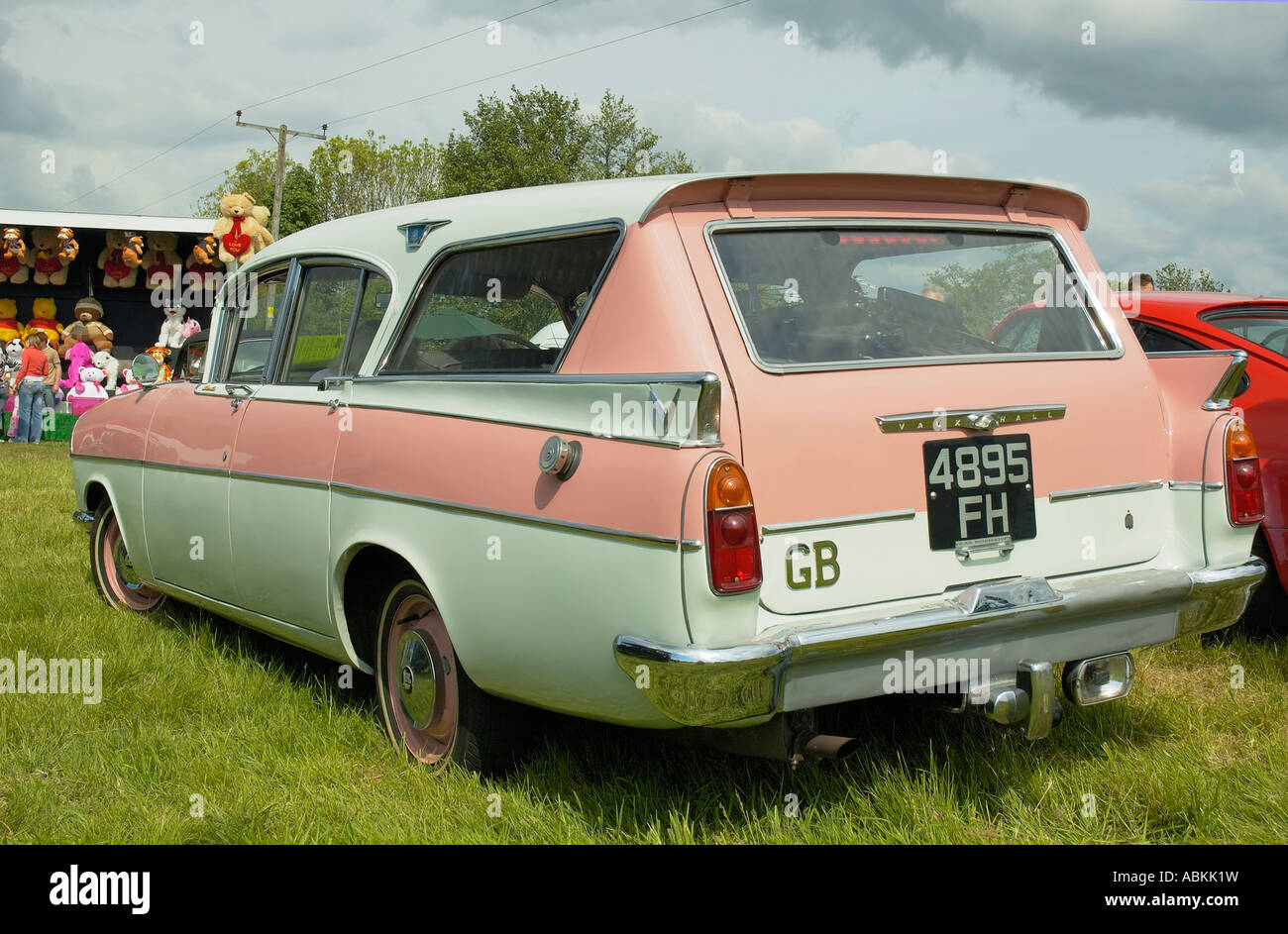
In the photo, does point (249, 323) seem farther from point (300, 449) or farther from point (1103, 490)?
point (1103, 490)

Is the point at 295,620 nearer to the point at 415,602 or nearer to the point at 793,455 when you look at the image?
the point at 415,602

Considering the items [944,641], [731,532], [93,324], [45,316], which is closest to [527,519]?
[731,532]

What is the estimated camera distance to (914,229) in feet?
12.0

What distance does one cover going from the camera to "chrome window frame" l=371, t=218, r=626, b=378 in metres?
3.33

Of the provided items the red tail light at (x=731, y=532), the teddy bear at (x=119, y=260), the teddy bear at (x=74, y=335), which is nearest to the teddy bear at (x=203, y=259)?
the teddy bear at (x=119, y=260)

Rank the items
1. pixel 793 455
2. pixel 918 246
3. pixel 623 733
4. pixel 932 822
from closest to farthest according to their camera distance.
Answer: pixel 793 455, pixel 932 822, pixel 918 246, pixel 623 733

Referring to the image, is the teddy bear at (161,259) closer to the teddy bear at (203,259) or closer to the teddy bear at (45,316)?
the teddy bear at (203,259)

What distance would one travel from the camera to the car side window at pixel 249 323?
4.91 meters

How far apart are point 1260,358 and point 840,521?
3159 millimetres

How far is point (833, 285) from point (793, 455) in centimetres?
68

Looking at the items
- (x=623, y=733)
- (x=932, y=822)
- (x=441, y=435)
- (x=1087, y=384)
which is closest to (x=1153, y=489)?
(x=1087, y=384)

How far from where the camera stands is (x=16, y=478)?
1145cm

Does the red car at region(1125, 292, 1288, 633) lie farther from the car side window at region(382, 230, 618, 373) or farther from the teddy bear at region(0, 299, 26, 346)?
the teddy bear at region(0, 299, 26, 346)
